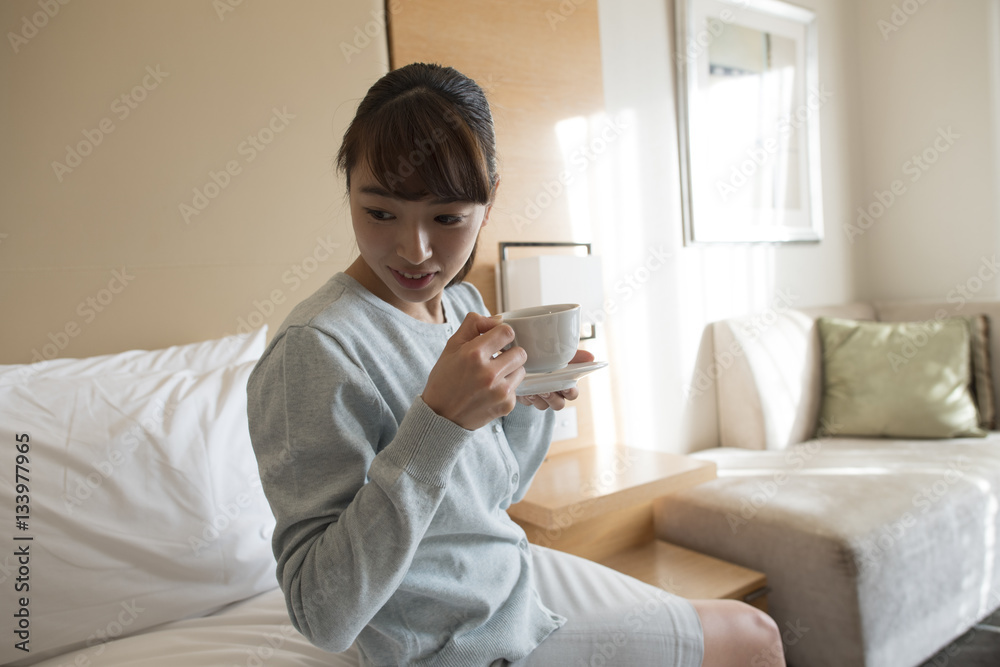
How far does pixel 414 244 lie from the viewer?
0.77m

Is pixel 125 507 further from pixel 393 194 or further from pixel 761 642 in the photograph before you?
pixel 761 642

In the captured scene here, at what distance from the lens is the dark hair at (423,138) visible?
752 mm

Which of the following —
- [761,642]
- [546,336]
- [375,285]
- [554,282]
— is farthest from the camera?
[554,282]

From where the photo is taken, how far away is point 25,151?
1.33 meters

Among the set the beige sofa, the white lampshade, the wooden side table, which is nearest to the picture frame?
the beige sofa

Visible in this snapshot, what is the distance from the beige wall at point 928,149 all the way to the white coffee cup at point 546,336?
2.82m

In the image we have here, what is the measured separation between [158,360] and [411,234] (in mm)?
862

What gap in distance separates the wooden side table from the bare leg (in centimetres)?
52

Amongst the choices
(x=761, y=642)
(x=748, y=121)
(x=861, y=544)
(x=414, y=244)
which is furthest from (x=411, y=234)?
(x=748, y=121)

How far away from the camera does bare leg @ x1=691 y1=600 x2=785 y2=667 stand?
0.99 meters

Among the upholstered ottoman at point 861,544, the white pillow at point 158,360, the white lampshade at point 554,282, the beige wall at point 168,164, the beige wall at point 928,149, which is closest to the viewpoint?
the white pillow at point 158,360

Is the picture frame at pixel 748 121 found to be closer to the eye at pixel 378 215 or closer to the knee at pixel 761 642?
the knee at pixel 761 642

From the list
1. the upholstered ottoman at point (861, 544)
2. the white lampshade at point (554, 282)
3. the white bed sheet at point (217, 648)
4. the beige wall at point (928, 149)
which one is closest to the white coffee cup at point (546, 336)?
the white bed sheet at point (217, 648)

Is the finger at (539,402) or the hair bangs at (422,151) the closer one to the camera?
the hair bangs at (422,151)
